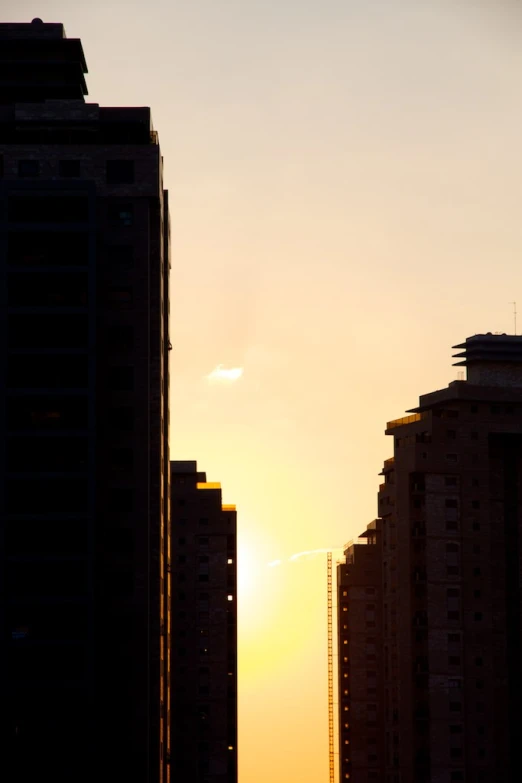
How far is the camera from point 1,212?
507 feet

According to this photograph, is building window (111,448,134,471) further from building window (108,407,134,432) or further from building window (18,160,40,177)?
building window (18,160,40,177)

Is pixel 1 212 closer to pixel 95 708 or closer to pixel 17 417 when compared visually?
pixel 17 417

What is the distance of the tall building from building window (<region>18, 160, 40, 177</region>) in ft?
0.37

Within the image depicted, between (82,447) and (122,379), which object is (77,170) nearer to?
(122,379)

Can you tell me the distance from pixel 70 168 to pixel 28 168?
3524 millimetres

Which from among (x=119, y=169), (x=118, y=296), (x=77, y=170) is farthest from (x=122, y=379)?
(x=77, y=170)

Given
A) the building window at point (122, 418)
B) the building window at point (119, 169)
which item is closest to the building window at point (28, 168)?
the building window at point (119, 169)

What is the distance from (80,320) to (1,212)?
11308mm

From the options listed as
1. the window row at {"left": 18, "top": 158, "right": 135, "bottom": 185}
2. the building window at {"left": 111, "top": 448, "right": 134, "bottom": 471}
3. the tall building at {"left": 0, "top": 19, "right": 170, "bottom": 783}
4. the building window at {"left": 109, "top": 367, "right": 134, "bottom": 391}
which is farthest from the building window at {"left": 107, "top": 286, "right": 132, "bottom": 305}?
the building window at {"left": 111, "top": 448, "right": 134, "bottom": 471}

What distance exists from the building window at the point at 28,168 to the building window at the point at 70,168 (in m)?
2.06

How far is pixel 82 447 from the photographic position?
5910 inches

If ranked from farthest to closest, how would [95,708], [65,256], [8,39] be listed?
[8,39]
[65,256]
[95,708]

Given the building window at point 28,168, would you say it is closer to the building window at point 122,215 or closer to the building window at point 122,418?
the building window at point 122,215

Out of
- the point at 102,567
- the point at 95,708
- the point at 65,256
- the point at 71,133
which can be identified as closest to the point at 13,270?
the point at 65,256
